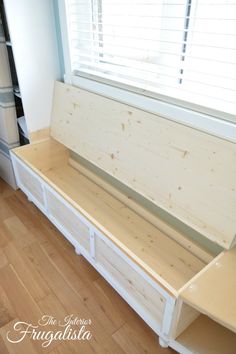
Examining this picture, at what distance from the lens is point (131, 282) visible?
121cm

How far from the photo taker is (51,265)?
1592 mm

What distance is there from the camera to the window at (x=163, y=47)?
1.09 metres

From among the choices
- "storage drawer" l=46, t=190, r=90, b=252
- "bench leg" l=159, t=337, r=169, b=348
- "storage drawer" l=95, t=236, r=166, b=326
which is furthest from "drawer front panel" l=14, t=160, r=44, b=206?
"bench leg" l=159, t=337, r=169, b=348

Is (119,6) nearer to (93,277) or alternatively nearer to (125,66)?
(125,66)

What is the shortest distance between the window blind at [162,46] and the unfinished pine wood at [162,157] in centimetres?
15

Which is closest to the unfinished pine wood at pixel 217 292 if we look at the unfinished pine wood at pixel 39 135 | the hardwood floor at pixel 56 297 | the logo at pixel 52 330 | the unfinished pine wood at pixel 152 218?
the unfinished pine wood at pixel 152 218

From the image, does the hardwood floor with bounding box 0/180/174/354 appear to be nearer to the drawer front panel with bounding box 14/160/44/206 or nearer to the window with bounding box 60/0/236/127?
the drawer front panel with bounding box 14/160/44/206

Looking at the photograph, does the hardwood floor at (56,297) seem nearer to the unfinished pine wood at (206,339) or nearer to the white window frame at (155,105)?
the unfinished pine wood at (206,339)

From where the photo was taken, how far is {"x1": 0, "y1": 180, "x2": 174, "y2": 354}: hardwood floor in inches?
48.0

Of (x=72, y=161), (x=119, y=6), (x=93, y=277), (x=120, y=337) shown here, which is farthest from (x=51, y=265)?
(x=119, y=6)

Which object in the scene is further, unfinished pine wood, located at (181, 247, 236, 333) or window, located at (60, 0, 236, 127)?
window, located at (60, 0, 236, 127)

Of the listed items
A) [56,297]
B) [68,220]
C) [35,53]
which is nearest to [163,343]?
[56,297]

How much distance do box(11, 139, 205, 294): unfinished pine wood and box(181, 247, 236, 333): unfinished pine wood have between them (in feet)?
0.29

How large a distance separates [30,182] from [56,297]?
810mm
